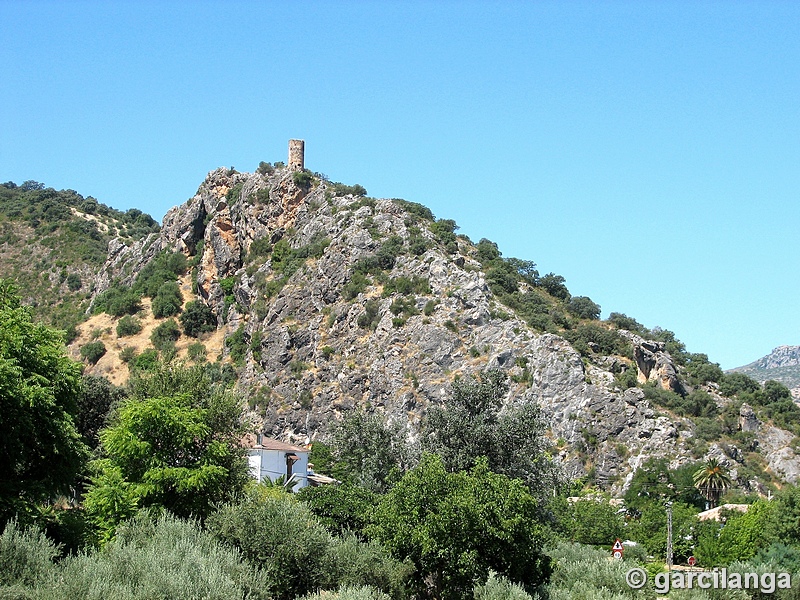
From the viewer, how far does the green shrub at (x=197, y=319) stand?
11712 centimetres

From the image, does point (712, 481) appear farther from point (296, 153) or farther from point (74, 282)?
point (74, 282)

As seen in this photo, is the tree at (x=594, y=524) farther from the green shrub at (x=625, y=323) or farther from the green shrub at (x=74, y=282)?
the green shrub at (x=74, y=282)

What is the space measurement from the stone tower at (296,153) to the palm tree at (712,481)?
229ft

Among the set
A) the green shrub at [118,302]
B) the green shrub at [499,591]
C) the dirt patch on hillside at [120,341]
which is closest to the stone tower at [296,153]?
the dirt patch on hillside at [120,341]

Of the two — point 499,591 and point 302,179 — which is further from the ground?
point 302,179

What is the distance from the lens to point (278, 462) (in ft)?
221

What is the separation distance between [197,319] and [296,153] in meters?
27.1

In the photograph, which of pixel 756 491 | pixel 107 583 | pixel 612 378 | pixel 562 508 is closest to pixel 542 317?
pixel 612 378

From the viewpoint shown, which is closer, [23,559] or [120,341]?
[23,559]

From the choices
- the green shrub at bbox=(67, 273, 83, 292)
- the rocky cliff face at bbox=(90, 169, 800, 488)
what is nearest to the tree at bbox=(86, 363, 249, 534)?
the rocky cliff face at bbox=(90, 169, 800, 488)

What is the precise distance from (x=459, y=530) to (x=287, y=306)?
→ 74.6 metres

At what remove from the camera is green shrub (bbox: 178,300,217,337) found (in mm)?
117125

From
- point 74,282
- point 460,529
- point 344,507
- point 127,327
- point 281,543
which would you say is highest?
point 74,282

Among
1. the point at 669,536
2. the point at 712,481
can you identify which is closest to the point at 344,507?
the point at 669,536
